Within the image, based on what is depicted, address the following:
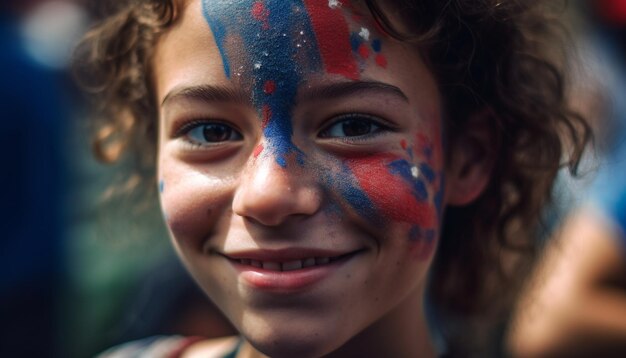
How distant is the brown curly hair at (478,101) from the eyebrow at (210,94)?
6.0 inches

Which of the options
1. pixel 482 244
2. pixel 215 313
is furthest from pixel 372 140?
pixel 215 313

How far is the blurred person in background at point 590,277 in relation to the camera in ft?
6.51

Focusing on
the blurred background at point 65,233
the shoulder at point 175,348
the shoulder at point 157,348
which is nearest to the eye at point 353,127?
the shoulder at point 175,348

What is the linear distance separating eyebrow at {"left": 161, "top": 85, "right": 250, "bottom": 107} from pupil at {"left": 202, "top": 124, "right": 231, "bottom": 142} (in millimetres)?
58

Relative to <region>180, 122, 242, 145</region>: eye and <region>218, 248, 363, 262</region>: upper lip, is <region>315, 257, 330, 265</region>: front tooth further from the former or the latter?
<region>180, 122, 242, 145</region>: eye

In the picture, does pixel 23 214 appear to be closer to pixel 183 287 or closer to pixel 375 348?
pixel 183 287

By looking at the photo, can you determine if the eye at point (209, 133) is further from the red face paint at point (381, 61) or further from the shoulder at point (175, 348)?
the shoulder at point (175, 348)

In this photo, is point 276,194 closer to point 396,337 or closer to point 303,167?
point 303,167

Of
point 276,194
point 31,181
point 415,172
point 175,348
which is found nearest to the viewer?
point 276,194

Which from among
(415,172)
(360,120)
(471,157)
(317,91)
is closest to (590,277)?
(471,157)

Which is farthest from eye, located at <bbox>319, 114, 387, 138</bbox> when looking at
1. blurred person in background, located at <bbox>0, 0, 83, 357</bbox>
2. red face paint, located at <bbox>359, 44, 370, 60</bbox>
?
blurred person in background, located at <bbox>0, 0, 83, 357</bbox>

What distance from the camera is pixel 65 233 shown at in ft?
8.43

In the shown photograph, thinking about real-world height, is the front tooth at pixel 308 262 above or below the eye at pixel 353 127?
below

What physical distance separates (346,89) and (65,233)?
1.76 meters
